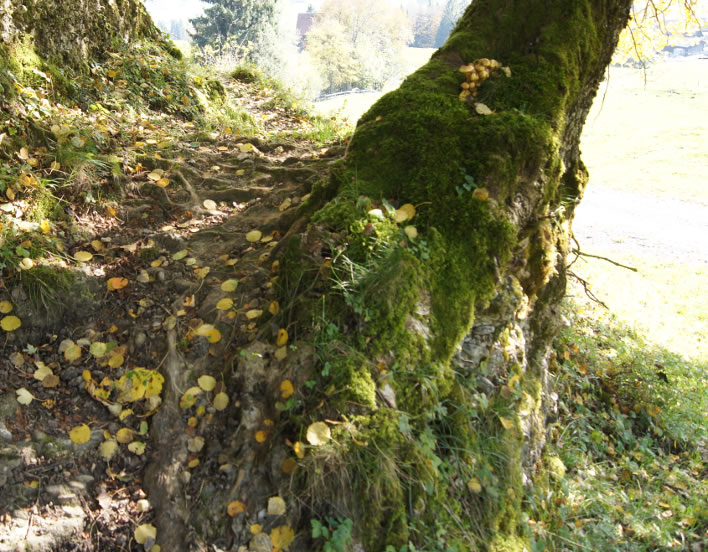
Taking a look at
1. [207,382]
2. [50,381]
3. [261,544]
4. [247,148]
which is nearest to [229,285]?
[207,382]

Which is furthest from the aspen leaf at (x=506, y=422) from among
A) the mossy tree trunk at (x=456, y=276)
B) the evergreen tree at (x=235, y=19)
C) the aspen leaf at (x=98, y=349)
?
the evergreen tree at (x=235, y=19)

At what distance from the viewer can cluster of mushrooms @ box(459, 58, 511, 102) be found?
2.74 m

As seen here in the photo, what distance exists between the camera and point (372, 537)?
5.86ft

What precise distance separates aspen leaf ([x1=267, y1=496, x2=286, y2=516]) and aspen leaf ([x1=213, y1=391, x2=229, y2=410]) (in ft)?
1.74

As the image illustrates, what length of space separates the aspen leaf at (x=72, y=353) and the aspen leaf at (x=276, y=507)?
1322mm

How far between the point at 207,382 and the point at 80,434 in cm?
60

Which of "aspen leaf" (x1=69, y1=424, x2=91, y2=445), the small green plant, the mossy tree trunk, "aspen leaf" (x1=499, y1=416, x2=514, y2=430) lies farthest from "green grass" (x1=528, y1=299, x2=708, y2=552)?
"aspen leaf" (x1=69, y1=424, x2=91, y2=445)

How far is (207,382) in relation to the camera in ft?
7.40

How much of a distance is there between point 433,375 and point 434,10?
3393 inches

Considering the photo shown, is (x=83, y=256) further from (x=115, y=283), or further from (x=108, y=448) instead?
(x=108, y=448)

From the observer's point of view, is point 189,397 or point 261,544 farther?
point 189,397

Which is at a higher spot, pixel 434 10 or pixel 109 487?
pixel 434 10

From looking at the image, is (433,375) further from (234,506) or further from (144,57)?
(144,57)

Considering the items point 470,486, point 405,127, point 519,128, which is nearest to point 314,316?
point 470,486
